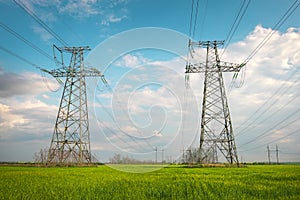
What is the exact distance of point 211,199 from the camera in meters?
6.83

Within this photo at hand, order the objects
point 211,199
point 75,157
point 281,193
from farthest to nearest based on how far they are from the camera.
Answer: point 75,157 → point 281,193 → point 211,199

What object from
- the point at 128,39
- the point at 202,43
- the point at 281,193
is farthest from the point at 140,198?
the point at 202,43

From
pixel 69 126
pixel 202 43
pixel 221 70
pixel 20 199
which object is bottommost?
pixel 20 199

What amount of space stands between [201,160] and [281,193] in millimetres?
27633

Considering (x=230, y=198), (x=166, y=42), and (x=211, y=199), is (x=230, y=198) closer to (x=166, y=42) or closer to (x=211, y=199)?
(x=211, y=199)

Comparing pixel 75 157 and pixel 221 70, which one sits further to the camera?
pixel 75 157

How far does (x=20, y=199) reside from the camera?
6.86 meters

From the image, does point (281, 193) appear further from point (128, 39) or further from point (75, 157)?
point (75, 157)

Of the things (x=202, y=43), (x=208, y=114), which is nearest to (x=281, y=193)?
(x=208, y=114)

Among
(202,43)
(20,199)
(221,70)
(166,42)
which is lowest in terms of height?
(20,199)

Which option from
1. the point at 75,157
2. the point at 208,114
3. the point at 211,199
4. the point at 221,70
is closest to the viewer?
the point at 211,199

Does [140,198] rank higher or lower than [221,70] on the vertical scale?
lower

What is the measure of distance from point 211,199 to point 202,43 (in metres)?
31.2

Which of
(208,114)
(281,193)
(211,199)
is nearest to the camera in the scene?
(211,199)
